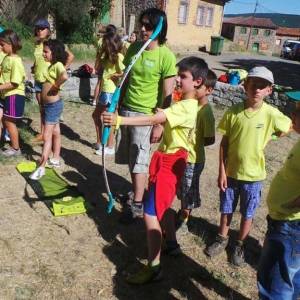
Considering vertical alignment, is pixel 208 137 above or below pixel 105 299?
above

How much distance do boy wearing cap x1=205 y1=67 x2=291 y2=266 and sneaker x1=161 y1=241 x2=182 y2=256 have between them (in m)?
0.51

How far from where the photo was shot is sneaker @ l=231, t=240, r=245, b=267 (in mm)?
3609

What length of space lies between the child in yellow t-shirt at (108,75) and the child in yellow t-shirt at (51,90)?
1.06 metres

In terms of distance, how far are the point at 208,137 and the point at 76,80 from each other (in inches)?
233

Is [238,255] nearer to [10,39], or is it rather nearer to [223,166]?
[223,166]

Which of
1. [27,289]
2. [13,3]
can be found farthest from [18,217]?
[13,3]

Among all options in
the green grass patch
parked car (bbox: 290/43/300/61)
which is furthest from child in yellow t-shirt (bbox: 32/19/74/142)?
parked car (bbox: 290/43/300/61)

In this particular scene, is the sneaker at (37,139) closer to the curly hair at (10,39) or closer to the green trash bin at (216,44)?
the curly hair at (10,39)

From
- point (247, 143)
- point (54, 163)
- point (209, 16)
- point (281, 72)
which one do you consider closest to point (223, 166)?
point (247, 143)

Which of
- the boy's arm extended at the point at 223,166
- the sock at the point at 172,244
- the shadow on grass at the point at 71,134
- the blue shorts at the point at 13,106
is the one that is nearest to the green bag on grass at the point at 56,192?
the blue shorts at the point at 13,106

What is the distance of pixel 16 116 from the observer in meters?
5.27

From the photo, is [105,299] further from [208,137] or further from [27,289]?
[208,137]

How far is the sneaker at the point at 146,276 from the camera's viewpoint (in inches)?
125

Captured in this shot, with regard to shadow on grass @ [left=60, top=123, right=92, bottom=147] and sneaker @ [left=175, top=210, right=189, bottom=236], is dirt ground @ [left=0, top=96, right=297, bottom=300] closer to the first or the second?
sneaker @ [left=175, top=210, right=189, bottom=236]
